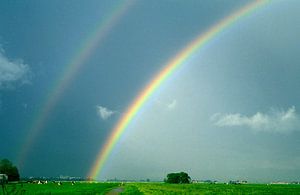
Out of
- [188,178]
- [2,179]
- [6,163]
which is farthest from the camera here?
[188,178]

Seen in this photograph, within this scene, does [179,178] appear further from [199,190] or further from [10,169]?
[199,190]

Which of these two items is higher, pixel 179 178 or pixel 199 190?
pixel 179 178

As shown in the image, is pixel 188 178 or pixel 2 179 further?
pixel 188 178

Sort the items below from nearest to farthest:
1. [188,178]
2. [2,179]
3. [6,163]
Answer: [2,179] → [6,163] → [188,178]

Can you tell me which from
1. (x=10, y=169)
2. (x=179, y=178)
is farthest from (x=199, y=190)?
(x=179, y=178)

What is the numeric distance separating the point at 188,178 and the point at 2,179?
17057 cm

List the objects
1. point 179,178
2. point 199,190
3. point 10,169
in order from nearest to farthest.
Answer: point 199,190
point 10,169
point 179,178

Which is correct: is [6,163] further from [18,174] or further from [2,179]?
[2,179]

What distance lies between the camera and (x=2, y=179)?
52.3 ft

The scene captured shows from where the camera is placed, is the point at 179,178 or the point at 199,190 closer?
the point at 199,190

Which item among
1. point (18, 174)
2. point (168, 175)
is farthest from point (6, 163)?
point (168, 175)

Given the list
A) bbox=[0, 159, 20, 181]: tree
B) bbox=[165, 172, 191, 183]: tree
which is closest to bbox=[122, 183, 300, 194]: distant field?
bbox=[0, 159, 20, 181]: tree

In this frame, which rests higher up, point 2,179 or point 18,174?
point 18,174

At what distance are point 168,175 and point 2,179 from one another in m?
172
